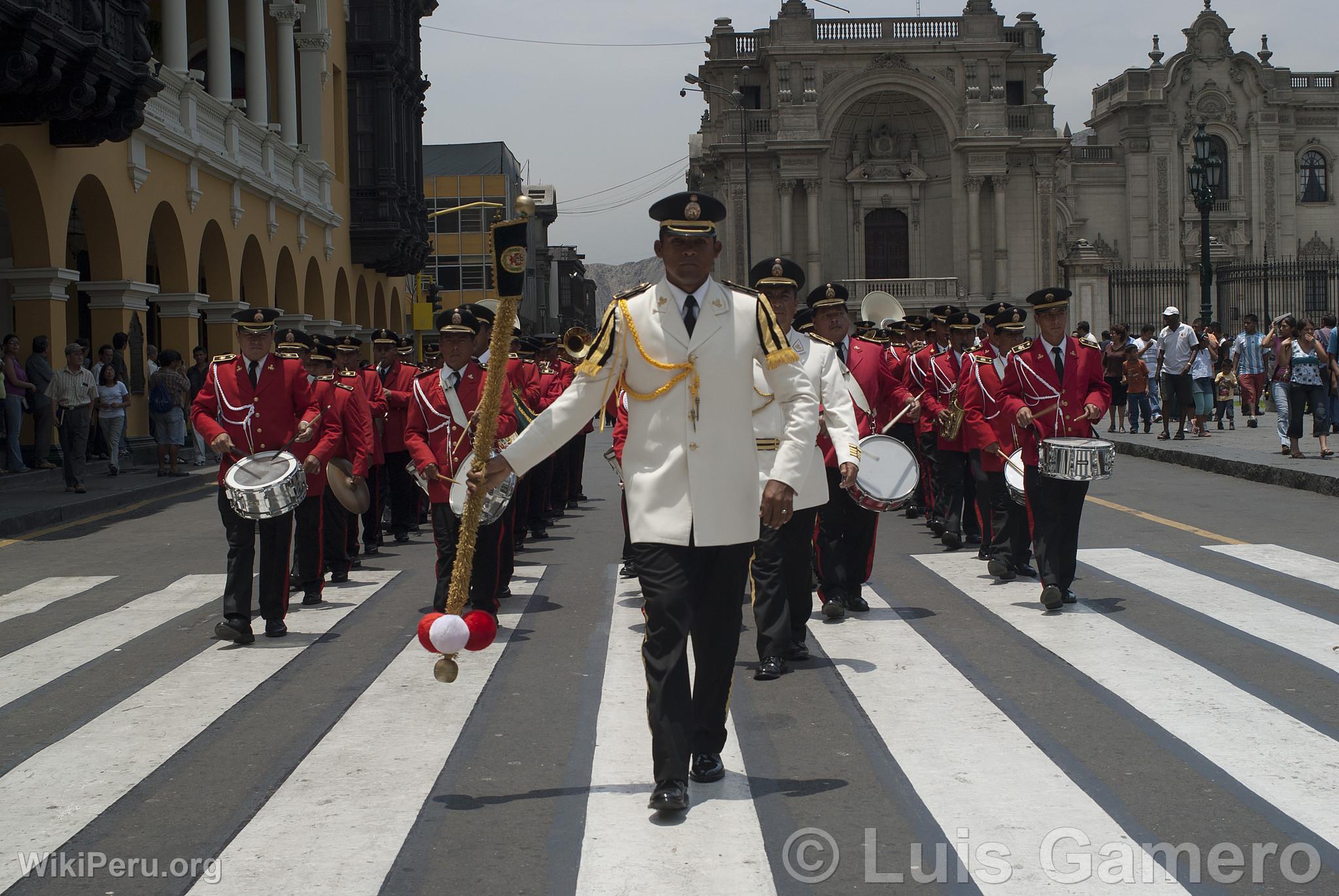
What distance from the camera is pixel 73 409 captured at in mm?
Result: 18422

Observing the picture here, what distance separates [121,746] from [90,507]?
1156cm

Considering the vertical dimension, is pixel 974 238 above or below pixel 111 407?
above

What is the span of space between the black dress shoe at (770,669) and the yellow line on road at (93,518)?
30.6 feet

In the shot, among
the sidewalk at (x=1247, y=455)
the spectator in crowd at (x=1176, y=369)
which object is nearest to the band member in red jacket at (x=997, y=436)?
the sidewalk at (x=1247, y=455)

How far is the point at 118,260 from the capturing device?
22969 mm

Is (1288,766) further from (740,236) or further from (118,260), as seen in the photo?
(740,236)

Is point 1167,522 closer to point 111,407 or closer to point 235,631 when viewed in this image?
point 235,631

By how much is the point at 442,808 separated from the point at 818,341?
156 inches

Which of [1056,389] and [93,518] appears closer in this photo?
[1056,389]

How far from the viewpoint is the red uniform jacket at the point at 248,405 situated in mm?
8984

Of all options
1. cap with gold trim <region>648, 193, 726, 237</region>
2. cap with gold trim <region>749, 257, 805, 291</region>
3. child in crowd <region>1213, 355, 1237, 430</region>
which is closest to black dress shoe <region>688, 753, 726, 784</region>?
cap with gold trim <region>648, 193, 726, 237</region>

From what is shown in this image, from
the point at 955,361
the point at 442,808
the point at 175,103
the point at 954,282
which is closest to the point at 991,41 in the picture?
the point at 954,282

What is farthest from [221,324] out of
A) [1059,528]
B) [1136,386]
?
[1059,528]

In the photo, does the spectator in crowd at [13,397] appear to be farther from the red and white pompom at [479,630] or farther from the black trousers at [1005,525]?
the red and white pompom at [479,630]
